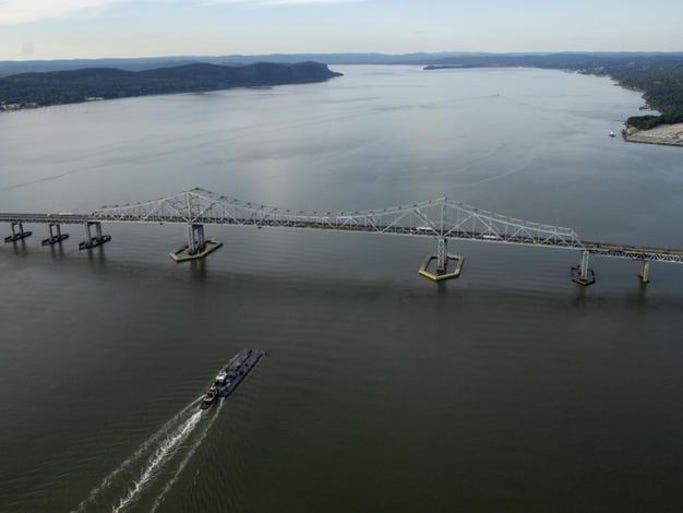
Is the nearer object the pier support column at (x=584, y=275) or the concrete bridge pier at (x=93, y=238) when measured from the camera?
the pier support column at (x=584, y=275)

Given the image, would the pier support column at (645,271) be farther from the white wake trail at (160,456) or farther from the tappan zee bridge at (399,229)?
the white wake trail at (160,456)

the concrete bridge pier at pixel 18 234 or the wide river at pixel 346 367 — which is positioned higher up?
the concrete bridge pier at pixel 18 234

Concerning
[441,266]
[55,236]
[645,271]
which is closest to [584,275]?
[645,271]

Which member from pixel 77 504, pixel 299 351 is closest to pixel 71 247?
pixel 299 351

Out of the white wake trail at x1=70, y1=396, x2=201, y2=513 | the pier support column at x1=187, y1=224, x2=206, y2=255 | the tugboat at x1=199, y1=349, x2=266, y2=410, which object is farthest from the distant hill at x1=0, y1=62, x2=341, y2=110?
the white wake trail at x1=70, y1=396, x2=201, y2=513

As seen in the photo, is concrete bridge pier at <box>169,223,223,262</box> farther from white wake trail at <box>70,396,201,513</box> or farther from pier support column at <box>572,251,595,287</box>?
pier support column at <box>572,251,595,287</box>

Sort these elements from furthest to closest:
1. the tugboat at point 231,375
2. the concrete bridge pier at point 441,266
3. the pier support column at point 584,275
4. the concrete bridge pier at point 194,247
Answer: the concrete bridge pier at point 194,247
the concrete bridge pier at point 441,266
the pier support column at point 584,275
the tugboat at point 231,375

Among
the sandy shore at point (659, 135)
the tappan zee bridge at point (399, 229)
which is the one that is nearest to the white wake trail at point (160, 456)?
the tappan zee bridge at point (399, 229)
